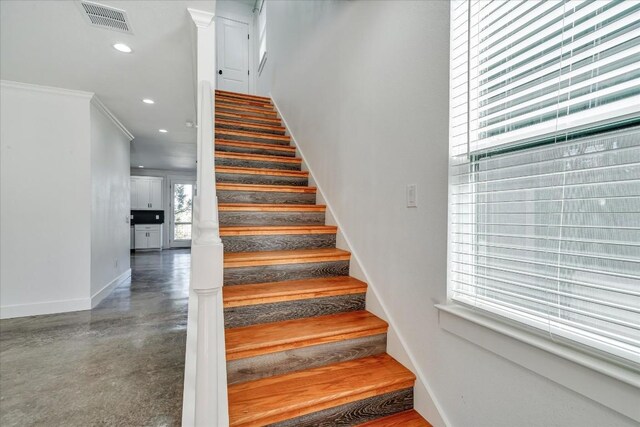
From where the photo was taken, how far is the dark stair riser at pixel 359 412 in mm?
1338

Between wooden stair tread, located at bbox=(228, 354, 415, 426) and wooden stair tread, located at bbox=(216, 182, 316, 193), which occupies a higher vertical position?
wooden stair tread, located at bbox=(216, 182, 316, 193)

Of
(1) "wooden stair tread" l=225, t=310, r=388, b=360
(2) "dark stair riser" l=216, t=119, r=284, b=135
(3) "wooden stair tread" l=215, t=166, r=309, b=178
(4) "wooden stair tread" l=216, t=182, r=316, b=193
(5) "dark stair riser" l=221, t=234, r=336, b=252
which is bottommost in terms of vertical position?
(1) "wooden stair tread" l=225, t=310, r=388, b=360

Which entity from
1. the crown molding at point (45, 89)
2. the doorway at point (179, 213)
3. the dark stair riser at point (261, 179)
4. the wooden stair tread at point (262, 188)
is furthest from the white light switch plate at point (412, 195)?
the doorway at point (179, 213)

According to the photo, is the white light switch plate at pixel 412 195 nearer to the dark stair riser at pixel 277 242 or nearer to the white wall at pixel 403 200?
the white wall at pixel 403 200

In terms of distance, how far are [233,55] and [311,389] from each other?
22.3 ft

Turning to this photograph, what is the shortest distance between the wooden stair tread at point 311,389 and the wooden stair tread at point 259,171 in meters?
1.88

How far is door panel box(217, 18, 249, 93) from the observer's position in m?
6.27

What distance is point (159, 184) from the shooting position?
9477 millimetres

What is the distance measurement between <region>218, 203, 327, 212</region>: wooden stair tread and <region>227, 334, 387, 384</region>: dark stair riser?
123 cm

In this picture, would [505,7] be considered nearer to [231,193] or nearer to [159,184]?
[231,193]

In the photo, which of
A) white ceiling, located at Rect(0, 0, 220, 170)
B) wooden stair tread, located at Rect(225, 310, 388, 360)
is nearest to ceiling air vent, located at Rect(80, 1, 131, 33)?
white ceiling, located at Rect(0, 0, 220, 170)

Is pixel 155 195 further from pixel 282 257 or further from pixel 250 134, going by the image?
pixel 282 257

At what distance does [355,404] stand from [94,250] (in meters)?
3.88

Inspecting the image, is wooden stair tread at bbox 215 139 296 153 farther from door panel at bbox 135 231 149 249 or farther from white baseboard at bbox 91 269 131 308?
door panel at bbox 135 231 149 249
